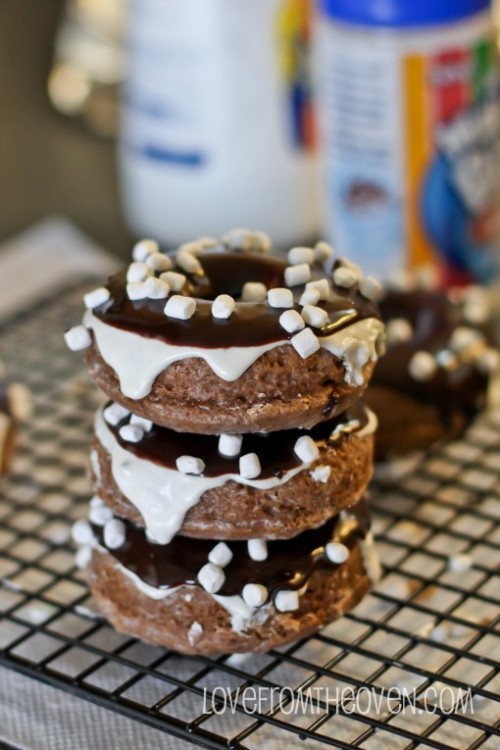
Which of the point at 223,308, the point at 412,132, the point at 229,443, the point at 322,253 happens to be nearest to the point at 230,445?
the point at 229,443

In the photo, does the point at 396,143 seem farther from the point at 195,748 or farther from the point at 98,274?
the point at 195,748

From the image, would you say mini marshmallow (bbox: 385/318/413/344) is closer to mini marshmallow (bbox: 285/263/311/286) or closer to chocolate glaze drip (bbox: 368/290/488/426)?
chocolate glaze drip (bbox: 368/290/488/426)

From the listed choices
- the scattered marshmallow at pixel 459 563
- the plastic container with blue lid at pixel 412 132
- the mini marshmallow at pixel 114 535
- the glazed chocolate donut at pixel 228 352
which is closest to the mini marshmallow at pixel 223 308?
the glazed chocolate donut at pixel 228 352

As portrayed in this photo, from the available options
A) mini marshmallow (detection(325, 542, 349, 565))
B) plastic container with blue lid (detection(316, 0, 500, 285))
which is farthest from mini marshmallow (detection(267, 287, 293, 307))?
plastic container with blue lid (detection(316, 0, 500, 285))

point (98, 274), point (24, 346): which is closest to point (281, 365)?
point (24, 346)

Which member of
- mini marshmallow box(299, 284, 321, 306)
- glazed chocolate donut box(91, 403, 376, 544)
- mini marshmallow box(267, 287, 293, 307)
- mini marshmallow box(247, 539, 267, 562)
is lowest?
mini marshmallow box(247, 539, 267, 562)

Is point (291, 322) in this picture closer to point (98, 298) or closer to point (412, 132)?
point (98, 298)
